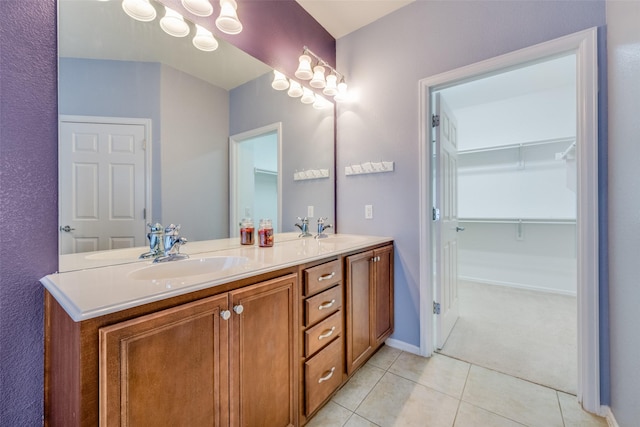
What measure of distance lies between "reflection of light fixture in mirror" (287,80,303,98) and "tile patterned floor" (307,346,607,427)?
77.8 inches

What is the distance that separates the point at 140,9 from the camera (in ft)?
3.77

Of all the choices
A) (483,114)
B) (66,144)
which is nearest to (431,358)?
(66,144)

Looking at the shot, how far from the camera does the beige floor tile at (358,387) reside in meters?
1.42

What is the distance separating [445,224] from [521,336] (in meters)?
1.12

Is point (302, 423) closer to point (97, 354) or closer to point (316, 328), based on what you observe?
point (316, 328)

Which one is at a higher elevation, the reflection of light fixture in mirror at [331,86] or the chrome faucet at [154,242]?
the reflection of light fixture in mirror at [331,86]

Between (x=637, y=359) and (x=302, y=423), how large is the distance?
55.5 inches

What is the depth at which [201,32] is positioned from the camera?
1358 mm

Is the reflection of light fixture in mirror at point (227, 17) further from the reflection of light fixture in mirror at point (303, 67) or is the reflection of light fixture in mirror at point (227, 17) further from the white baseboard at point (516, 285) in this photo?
the white baseboard at point (516, 285)

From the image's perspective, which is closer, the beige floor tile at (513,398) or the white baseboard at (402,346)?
the beige floor tile at (513,398)

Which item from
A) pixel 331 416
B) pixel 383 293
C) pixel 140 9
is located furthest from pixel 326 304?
pixel 140 9

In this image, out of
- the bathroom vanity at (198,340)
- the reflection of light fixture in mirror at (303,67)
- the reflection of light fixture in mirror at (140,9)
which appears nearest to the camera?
the bathroom vanity at (198,340)

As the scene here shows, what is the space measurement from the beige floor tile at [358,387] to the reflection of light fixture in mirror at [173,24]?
207 centimetres

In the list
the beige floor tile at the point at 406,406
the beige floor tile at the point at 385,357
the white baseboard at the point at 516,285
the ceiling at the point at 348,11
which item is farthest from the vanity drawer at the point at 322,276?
the white baseboard at the point at 516,285
